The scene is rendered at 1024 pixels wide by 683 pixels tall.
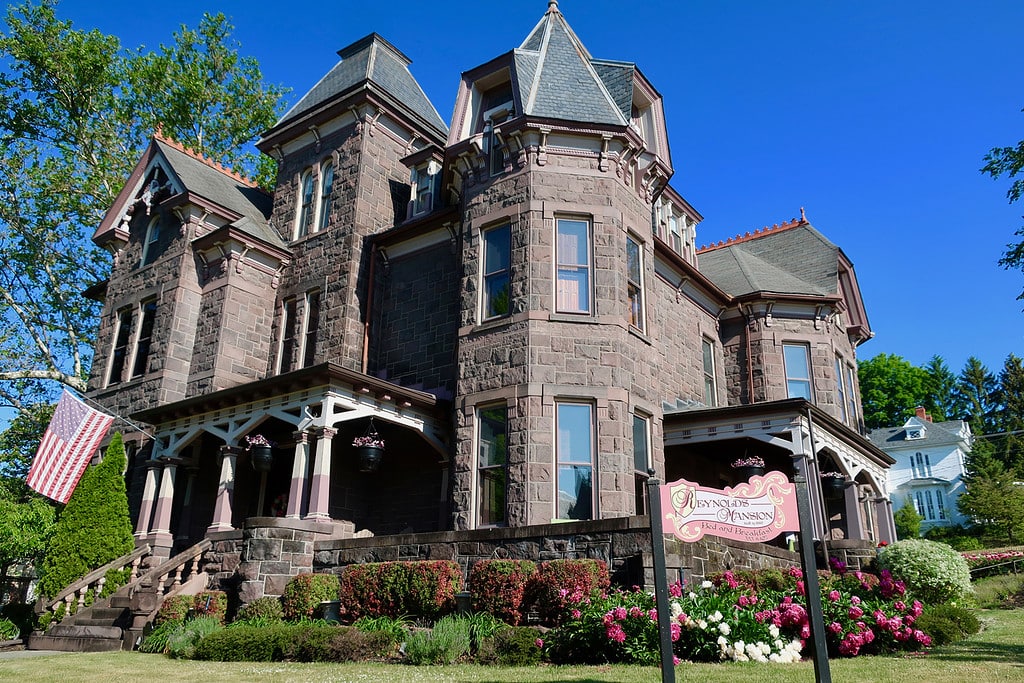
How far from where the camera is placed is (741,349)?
21656 millimetres

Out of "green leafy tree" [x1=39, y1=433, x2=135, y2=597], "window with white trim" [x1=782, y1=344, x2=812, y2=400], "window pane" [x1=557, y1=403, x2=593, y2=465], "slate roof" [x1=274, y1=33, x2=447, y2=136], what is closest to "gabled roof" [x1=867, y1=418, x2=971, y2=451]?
"window with white trim" [x1=782, y1=344, x2=812, y2=400]

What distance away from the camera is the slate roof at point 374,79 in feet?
72.3

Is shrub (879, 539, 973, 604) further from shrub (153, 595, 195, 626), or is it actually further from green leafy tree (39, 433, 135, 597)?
green leafy tree (39, 433, 135, 597)

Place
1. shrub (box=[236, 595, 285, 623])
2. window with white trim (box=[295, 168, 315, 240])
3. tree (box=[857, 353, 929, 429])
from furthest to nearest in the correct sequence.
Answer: tree (box=[857, 353, 929, 429]), window with white trim (box=[295, 168, 315, 240]), shrub (box=[236, 595, 285, 623])

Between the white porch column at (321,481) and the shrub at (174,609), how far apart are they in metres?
2.37

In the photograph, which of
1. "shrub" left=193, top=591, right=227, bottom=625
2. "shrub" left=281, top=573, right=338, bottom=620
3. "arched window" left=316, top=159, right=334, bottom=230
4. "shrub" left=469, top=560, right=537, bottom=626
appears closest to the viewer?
"shrub" left=469, top=560, right=537, bottom=626

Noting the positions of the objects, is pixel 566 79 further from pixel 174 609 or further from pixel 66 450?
pixel 66 450

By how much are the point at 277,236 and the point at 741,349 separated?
13.1 meters

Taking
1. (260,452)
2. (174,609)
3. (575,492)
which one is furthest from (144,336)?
(575,492)

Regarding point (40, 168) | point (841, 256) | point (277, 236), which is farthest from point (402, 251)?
point (40, 168)

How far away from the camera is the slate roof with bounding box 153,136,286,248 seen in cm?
2108

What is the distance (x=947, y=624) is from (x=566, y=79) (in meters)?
12.4

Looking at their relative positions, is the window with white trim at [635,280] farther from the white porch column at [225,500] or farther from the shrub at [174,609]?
the shrub at [174,609]

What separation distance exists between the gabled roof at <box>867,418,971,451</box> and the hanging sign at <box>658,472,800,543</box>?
5240cm
